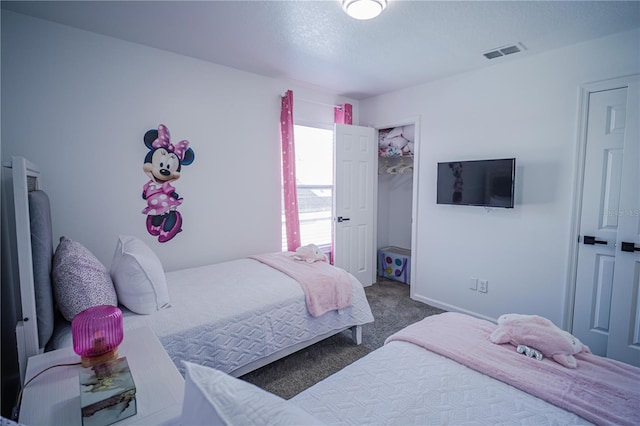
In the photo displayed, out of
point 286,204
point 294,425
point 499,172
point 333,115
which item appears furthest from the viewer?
point 333,115

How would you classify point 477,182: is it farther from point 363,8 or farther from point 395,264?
point 363,8

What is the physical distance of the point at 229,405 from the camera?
61 cm

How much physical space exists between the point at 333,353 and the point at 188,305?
1.26 m

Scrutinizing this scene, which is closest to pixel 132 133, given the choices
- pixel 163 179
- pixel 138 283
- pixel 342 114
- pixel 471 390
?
pixel 163 179

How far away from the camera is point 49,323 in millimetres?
1419

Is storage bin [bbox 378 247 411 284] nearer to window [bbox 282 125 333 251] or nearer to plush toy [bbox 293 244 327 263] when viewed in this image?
window [bbox 282 125 333 251]

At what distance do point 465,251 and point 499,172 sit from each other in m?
0.90

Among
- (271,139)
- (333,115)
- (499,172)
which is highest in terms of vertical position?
Result: (333,115)

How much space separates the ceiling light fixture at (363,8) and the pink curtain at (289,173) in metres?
1.56

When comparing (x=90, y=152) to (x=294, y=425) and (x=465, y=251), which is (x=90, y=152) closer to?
(x=294, y=425)

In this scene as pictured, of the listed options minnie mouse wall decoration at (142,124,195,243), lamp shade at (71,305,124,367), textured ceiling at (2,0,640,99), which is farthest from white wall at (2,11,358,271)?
lamp shade at (71,305,124,367)

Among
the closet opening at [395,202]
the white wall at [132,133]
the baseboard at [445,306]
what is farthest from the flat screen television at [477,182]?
the white wall at [132,133]

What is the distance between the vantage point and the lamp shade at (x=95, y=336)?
1078 millimetres

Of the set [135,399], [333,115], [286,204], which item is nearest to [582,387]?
[135,399]
